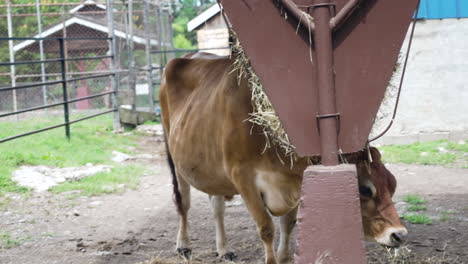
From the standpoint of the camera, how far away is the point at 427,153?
9289 millimetres

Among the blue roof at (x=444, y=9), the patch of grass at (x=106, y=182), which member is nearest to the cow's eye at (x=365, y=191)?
the patch of grass at (x=106, y=182)

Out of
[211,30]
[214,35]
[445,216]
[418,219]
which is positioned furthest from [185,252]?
[211,30]

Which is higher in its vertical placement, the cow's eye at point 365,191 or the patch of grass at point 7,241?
the cow's eye at point 365,191

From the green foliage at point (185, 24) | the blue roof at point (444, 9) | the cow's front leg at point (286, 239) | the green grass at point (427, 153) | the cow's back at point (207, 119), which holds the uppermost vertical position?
the green foliage at point (185, 24)

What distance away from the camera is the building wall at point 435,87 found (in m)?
10.1

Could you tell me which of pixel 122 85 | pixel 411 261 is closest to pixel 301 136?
pixel 411 261

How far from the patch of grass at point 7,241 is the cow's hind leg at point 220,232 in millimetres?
1766

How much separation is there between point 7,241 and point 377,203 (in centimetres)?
353

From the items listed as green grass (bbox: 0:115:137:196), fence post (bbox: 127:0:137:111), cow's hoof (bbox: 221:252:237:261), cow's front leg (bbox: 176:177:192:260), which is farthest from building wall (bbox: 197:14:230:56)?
cow's hoof (bbox: 221:252:237:261)

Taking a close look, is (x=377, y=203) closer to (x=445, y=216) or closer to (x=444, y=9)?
(x=445, y=216)

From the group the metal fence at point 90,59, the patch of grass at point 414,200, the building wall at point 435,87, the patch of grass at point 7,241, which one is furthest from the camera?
the metal fence at point 90,59

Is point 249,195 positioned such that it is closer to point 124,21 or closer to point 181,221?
point 181,221

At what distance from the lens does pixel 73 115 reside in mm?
15359

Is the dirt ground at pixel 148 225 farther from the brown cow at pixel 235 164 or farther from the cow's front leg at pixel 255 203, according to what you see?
the cow's front leg at pixel 255 203
